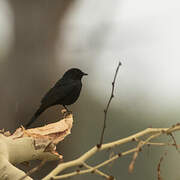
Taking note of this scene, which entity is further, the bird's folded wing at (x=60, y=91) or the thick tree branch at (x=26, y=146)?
the bird's folded wing at (x=60, y=91)

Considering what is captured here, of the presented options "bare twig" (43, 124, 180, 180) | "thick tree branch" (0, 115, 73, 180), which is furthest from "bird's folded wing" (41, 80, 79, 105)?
"bare twig" (43, 124, 180, 180)

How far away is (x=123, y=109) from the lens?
15.2 m

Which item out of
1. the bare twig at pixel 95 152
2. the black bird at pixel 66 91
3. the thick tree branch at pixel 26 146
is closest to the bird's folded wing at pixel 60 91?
the black bird at pixel 66 91

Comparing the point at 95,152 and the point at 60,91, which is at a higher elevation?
the point at 95,152

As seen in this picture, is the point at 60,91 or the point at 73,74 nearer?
the point at 60,91

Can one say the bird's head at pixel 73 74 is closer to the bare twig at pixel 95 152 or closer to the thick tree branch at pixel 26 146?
the thick tree branch at pixel 26 146

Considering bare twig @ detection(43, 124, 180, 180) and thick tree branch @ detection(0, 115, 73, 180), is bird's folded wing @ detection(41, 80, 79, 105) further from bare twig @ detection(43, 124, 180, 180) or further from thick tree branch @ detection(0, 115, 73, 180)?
bare twig @ detection(43, 124, 180, 180)

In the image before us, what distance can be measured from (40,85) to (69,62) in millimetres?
875

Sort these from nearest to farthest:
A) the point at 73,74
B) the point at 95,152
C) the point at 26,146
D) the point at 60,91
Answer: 1. the point at 95,152
2. the point at 26,146
3. the point at 60,91
4. the point at 73,74

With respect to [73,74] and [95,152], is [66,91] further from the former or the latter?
[95,152]

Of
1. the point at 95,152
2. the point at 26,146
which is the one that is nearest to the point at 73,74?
the point at 26,146

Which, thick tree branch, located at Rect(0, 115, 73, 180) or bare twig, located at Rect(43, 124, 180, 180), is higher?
bare twig, located at Rect(43, 124, 180, 180)

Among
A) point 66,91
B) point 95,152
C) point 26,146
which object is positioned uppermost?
point 95,152

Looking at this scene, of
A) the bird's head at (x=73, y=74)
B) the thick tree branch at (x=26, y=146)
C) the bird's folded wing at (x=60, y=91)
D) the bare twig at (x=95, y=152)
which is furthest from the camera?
the bird's head at (x=73, y=74)
